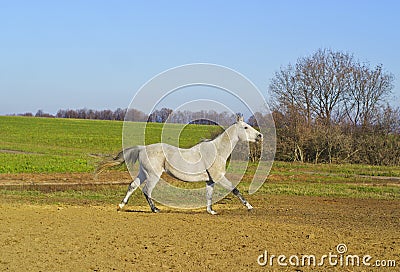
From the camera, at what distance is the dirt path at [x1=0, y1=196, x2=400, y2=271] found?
27.3 ft

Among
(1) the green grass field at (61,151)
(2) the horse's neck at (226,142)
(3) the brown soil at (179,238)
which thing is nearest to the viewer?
(3) the brown soil at (179,238)

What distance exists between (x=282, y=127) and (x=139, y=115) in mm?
28273

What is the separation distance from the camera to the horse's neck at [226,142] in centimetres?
1365

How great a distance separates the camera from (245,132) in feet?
45.2

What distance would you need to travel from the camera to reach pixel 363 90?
1805 inches

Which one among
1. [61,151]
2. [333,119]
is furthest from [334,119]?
[61,151]

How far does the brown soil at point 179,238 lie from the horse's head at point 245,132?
75.5 inches

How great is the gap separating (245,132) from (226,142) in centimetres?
55

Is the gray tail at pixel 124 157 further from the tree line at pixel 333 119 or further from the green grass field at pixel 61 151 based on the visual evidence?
the tree line at pixel 333 119

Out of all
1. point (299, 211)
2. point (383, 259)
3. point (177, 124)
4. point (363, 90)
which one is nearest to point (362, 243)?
point (383, 259)

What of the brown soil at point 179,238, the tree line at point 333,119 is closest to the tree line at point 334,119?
the tree line at point 333,119

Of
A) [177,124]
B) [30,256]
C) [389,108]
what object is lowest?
[30,256]

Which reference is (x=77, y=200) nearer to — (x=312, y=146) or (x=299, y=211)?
(x=299, y=211)

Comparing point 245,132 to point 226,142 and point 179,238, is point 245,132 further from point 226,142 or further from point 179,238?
point 179,238
